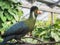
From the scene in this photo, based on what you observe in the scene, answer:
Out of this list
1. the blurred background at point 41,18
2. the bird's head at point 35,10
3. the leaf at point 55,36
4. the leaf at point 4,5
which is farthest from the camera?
the leaf at point 4,5

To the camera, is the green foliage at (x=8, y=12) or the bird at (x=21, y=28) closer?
the bird at (x=21, y=28)

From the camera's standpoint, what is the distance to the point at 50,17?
5.45 metres

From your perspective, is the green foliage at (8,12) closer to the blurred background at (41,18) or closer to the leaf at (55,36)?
the blurred background at (41,18)

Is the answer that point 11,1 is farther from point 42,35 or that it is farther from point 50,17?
point 50,17

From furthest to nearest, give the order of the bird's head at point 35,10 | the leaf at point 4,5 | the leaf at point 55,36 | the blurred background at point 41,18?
the leaf at point 4,5
the blurred background at point 41,18
the leaf at point 55,36
the bird's head at point 35,10

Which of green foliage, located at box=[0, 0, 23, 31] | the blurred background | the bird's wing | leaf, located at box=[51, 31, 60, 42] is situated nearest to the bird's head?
the bird's wing

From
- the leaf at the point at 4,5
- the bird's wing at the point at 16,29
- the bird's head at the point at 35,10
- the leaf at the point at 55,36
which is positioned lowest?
the leaf at the point at 55,36

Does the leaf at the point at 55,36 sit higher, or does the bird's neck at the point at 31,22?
the bird's neck at the point at 31,22

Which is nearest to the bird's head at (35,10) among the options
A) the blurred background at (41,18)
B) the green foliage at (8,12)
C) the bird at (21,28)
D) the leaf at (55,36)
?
the bird at (21,28)

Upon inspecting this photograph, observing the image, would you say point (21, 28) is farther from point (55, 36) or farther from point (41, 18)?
point (41, 18)

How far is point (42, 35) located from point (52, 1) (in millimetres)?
2186

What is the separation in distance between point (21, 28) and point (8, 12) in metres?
1.74

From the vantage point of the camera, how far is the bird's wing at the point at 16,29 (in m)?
2.09

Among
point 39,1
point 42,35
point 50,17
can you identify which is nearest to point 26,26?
point 42,35
